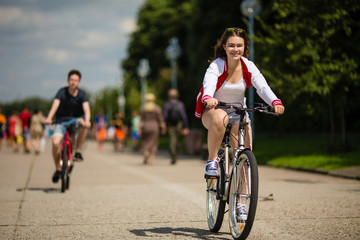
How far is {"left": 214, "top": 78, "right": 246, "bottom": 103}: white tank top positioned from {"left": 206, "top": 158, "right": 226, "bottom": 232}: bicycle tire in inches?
23.4

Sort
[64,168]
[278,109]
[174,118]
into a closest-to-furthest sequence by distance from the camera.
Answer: [278,109]
[64,168]
[174,118]

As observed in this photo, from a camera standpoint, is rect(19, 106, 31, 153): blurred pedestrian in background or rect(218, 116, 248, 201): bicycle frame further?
rect(19, 106, 31, 153): blurred pedestrian in background

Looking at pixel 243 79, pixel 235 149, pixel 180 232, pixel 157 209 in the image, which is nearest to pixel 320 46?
pixel 157 209

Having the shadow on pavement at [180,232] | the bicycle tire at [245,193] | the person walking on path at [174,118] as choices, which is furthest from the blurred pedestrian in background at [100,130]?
the bicycle tire at [245,193]

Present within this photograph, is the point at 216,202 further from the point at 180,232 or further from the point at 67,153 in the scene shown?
the point at 67,153

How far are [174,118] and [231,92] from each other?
405 inches

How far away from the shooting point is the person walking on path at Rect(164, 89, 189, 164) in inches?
591

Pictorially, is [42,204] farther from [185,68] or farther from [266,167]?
[185,68]

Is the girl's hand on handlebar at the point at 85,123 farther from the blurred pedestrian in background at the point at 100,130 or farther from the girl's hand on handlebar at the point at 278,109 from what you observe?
the blurred pedestrian in background at the point at 100,130

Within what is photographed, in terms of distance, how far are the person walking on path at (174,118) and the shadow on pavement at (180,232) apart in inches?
377

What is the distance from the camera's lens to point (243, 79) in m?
4.93

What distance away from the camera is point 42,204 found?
717cm

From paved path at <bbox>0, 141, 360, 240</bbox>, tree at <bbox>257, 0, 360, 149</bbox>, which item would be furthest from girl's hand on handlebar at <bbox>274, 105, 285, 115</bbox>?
tree at <bbox>257, 0, 360, 149</bbox>

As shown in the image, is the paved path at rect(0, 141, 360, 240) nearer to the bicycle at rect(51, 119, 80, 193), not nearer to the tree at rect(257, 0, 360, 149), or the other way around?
the bicycle at rect(51, 119, 80, 193)
